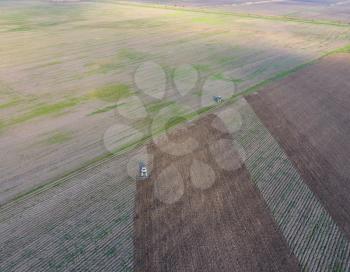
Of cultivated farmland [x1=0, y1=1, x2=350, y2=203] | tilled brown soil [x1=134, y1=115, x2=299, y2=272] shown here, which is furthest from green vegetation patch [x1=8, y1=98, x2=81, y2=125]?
tilled brown soil [x1=134, y1=115, x2=299, y2=272]

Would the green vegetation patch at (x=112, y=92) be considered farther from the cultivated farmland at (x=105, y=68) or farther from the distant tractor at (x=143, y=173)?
the distant tractor at (x=143, y=173)

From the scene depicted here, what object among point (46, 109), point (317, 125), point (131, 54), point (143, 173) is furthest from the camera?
point (131, 54)

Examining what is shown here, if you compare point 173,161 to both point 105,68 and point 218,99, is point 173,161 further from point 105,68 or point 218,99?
point 105,68

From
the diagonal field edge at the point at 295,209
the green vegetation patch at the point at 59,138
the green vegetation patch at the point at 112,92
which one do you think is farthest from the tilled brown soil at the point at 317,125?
the green vegetation patch at the point at 59,138

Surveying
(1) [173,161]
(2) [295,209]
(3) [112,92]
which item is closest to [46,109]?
(3) [112,92]

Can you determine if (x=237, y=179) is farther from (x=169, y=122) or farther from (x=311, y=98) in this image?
(x=311, y=98)

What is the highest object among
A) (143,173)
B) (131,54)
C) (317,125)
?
(143,173)
